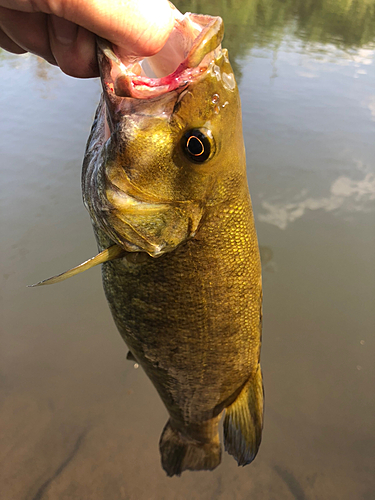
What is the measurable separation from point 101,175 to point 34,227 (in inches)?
135

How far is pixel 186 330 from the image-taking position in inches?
61.4

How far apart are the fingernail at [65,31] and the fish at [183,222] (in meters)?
0.12

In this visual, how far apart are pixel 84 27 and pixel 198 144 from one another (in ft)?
1.50

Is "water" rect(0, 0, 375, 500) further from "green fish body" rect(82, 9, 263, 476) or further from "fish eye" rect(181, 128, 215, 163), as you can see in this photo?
"fish eye" rect(181, 128, 215, 163)

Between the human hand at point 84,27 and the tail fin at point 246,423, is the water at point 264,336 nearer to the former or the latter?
the tail fin at point 246,423

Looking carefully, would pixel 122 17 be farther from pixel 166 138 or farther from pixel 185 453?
pixel 185 453

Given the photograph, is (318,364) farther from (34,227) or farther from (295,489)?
(34,227)

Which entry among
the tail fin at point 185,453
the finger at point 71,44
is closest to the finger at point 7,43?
the finger at point 71,44

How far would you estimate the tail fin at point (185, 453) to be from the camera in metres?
2.24

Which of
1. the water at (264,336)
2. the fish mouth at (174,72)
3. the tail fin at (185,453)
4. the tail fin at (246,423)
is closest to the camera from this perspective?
the fish mouth at (174,72)

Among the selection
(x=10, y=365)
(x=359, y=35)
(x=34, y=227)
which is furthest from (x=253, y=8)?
(x=10, y=365)

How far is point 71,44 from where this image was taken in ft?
3.83

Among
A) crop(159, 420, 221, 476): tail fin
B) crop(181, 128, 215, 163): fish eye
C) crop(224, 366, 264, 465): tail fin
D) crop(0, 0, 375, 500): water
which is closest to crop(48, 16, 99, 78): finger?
crop(181, 128, 215, 163): fish eye

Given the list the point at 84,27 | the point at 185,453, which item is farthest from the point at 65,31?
the point at 185,453
